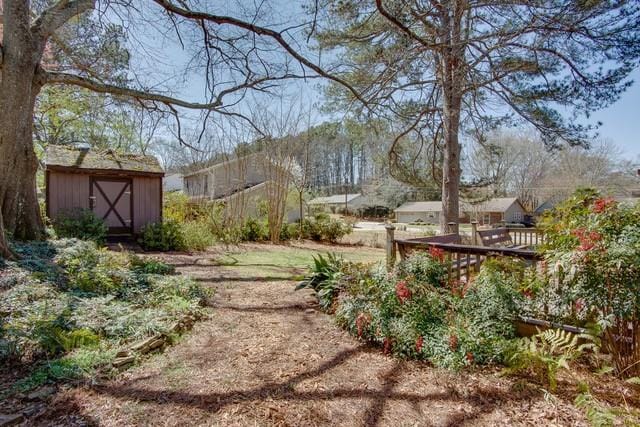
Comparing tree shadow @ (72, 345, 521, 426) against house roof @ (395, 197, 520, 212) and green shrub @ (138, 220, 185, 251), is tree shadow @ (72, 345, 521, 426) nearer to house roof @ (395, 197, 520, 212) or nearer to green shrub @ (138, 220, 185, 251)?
green shrub @ (138, 220, 185, 251)

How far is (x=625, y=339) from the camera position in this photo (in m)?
2.48

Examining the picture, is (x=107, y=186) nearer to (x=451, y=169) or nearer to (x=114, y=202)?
(x=114, y=202)

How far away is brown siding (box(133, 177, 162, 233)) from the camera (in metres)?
10.4

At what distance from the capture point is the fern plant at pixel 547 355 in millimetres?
2336

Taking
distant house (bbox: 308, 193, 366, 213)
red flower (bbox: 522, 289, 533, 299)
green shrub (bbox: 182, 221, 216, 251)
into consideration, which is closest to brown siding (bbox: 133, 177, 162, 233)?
green shrub (bbox: 182, 221, 216, 251)

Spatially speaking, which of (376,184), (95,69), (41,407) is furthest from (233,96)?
(376,184)

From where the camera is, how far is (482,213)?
3111 cm

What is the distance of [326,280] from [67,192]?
8.87 metres

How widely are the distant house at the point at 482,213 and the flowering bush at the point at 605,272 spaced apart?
3029 centimetres

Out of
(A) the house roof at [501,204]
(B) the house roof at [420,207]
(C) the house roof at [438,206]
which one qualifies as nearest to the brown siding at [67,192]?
(C) the house roof at [438,206]

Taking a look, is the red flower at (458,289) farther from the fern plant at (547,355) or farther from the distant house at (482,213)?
the distant house at (482,213)

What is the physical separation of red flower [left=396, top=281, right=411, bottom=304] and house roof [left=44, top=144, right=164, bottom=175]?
380 inches

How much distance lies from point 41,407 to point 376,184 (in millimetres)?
35234

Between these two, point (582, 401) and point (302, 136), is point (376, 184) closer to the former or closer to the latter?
point (302, 136)
